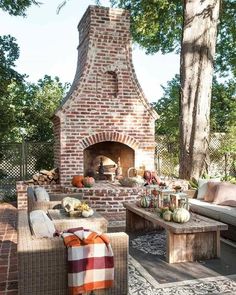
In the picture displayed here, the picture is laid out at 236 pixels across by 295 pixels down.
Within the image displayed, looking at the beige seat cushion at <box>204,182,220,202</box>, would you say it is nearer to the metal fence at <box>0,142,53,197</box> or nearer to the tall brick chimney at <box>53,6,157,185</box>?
the tall brick chimney at <box>53,6,157,185</box>

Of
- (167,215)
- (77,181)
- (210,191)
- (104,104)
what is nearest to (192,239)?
(167,215)

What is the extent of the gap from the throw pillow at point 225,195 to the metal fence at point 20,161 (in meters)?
6.16

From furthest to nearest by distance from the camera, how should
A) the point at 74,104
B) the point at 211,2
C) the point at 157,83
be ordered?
the point at 157,83
the point at 211,2
the point at 74,104

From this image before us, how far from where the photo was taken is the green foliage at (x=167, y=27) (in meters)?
12.8

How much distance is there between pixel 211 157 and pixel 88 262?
11.0 meters

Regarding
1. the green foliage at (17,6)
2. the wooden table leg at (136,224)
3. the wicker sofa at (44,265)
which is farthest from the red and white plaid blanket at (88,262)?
the green foliage at (17,6)

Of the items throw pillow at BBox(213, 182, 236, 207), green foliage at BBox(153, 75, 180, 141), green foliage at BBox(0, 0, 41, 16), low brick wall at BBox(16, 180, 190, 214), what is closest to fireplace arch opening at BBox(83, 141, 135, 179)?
low brick wall at BBox(16, 180, 190, 214)

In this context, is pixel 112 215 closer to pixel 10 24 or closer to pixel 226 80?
pixel 10 24

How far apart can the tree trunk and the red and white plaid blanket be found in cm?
639

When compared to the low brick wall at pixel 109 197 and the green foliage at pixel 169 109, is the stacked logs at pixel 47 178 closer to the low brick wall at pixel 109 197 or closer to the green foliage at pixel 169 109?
the low brick wall at pixel 109 197

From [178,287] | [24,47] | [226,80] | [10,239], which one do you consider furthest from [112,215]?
[226,80]

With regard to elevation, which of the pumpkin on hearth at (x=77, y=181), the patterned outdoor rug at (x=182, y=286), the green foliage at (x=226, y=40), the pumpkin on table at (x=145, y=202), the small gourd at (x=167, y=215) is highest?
the green foliage at (x=226, y=40)

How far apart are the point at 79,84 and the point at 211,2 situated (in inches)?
165

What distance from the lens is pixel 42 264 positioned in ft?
10.6
